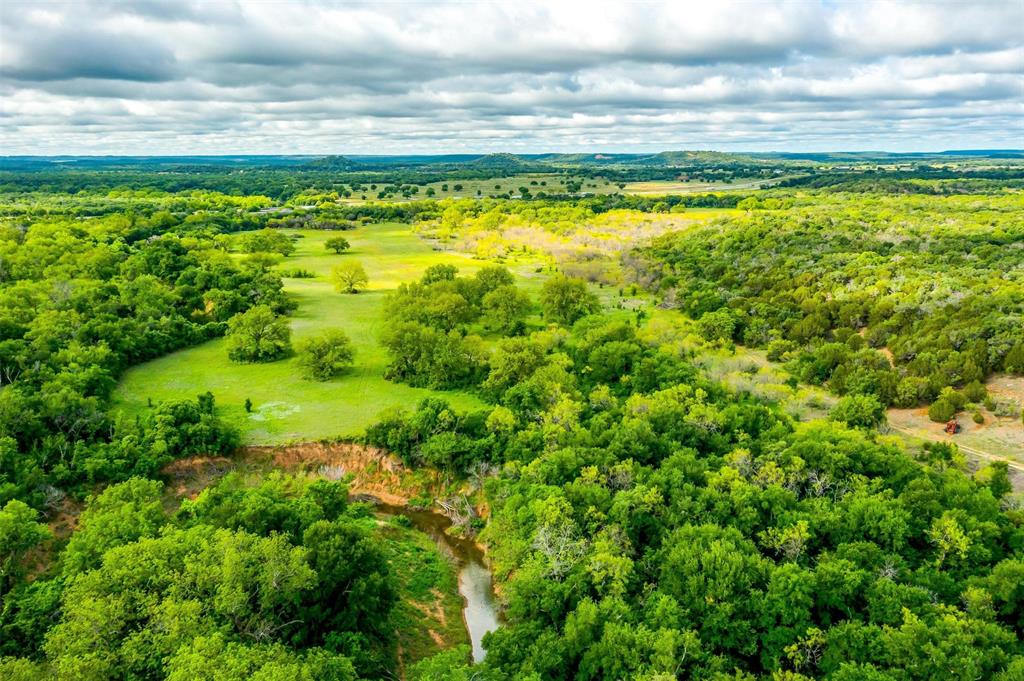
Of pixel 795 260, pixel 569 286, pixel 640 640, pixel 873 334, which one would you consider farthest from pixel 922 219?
pixel 640 640

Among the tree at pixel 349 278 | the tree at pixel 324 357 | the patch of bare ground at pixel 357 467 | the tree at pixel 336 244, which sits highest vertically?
the tree at pixel 336 244

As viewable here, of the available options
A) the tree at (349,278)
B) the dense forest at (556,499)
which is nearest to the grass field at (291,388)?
the dense forest at (556,499)

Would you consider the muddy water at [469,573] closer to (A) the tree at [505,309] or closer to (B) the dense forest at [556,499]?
(B) the dense forest at [556,499]

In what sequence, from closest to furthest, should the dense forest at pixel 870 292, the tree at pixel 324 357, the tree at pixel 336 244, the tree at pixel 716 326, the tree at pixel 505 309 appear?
the dense forest at pixel 870 292, the tree at pixel 324 357, the tree at pixel 716 326, the tree at pixel 505 309, the tree at pixel 336 244

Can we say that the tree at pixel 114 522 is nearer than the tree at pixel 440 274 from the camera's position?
Yes

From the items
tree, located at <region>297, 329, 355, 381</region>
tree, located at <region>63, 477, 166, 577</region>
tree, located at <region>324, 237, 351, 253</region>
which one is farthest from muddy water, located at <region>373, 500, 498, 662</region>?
tree, located at <region>324, 237, 351, 253</region>

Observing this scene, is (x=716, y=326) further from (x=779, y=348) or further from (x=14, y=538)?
(x=14, y=538)

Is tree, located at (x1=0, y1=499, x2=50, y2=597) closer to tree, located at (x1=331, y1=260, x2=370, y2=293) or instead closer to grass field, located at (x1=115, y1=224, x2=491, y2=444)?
grass field, located at (x1=115, y1=224, x2=491, y2=444)

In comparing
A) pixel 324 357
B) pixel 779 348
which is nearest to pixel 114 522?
pixel 324 357
